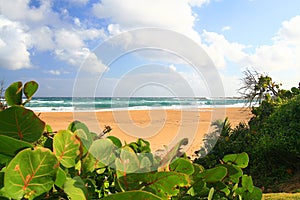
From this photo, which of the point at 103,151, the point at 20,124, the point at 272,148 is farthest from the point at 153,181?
the point at 272,148

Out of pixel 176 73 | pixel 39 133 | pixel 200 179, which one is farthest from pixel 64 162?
pixel 176 73

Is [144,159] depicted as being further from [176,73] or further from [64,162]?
[176,73]

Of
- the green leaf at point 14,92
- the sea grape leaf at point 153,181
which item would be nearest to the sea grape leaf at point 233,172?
the sea grape leaf at point 153,181

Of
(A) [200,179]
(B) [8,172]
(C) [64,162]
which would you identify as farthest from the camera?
(A) [200,179]

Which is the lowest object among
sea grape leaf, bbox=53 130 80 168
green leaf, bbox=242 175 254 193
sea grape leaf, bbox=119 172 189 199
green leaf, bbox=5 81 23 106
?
green leaf, bbox=242 175 254 193

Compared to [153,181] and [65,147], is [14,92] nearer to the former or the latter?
[65,147]

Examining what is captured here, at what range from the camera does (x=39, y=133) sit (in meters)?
0.58

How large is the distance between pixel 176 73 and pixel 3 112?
1.06 meters

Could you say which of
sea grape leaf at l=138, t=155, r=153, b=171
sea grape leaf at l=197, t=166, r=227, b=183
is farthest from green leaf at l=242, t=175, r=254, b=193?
sea grape leaf at l=138, t=155, r=153, b=171

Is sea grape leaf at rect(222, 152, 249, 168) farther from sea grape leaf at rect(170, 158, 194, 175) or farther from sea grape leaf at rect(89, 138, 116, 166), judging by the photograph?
sea grape leaf at rect(89, 138, 116, 166)

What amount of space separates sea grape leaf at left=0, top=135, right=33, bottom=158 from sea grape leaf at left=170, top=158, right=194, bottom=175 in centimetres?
37

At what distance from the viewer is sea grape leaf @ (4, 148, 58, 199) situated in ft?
1.64

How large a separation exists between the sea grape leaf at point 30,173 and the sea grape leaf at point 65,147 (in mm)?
97

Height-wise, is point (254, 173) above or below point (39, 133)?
below
